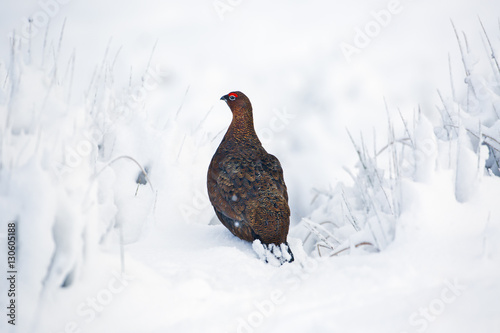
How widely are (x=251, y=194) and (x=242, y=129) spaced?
0.54 meters

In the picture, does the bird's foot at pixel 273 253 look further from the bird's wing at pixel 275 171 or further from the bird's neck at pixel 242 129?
the bird's neck at pixel 242 129

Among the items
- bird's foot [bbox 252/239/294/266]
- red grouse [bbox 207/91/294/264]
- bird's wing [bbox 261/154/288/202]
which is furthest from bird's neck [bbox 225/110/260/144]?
bird's foot [bbox 252/239/294/266]

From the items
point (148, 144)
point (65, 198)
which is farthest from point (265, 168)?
point (65, 198)

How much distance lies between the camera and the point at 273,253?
2156mm

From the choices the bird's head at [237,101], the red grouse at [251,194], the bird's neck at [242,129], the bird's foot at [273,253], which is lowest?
the bird's foot at [273,253]

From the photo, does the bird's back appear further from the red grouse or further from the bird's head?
the bird's head

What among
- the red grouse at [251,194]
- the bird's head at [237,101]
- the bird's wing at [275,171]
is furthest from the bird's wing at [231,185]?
the bird's head at [237,101]

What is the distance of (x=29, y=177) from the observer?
1365 mm

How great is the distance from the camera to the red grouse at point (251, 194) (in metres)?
2.17

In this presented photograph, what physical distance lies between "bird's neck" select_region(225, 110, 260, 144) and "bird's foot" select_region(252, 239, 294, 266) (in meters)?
0.71

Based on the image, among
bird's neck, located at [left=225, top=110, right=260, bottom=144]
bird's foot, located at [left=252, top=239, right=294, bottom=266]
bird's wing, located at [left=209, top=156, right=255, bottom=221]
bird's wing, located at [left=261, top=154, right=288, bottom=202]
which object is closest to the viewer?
bird's foot, located at [left=252, top=239, right=294, bottom=266]

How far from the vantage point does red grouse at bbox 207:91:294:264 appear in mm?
2170

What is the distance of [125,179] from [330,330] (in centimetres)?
163

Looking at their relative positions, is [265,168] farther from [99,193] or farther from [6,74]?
[6,74]
